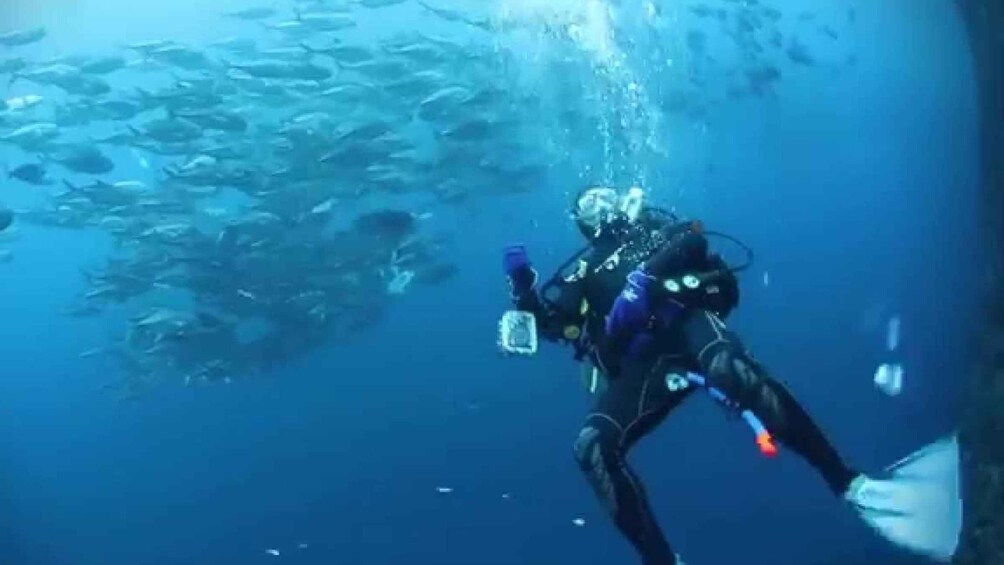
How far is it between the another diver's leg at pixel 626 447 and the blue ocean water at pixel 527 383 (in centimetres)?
308

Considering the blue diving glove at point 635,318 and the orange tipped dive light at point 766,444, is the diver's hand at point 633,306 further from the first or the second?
the orange tipped dive light at point 766,444

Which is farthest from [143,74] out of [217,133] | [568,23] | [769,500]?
[769,500]

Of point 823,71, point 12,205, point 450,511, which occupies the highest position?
point 823,71

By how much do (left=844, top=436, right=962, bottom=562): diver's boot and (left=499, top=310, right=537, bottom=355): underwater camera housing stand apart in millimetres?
1305

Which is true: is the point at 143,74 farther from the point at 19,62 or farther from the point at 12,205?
the point at 12,205

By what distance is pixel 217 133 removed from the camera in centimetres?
729

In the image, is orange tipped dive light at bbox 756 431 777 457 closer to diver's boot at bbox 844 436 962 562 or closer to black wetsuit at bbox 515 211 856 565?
black wetsuit at bbox 515 211 856 565

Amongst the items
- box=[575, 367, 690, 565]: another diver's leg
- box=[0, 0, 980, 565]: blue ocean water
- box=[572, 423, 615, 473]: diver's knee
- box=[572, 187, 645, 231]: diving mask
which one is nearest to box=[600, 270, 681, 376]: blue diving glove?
box=[575, 367, 690, 565]: another diver's leg

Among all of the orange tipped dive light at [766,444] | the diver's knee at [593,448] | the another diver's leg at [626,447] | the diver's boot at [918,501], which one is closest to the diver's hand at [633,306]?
the another diver's leg at [626,447]

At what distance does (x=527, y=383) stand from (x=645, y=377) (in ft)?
18.6

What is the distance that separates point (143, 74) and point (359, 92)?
1.44 m

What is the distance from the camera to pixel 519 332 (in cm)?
418

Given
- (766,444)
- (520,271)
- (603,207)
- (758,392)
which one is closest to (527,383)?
(603,207)

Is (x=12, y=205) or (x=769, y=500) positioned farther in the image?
(x=769, y=500)
